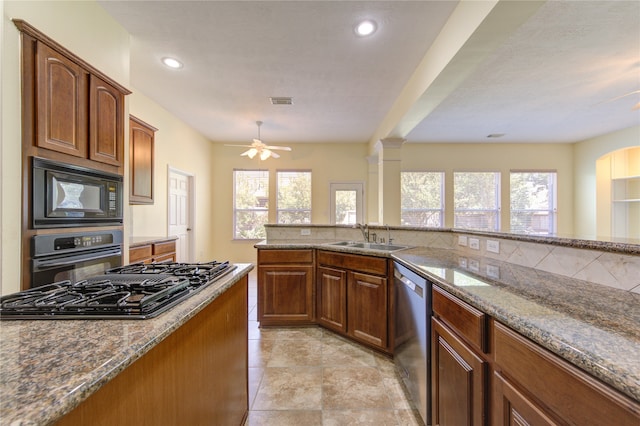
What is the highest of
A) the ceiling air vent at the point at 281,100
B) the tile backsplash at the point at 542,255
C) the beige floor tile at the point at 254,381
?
the ceiling air vent at the point at 281,100

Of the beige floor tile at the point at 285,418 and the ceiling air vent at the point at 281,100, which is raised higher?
the ceiling air vent at the point at 281,100

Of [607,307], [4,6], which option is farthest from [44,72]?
[607,307]

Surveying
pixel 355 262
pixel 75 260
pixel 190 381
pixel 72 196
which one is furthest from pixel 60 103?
pixel 355 262

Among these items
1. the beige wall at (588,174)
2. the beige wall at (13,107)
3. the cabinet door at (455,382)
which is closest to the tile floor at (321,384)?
the cabinet door at (455,382)

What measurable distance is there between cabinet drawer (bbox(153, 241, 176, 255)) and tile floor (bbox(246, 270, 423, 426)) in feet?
4.53

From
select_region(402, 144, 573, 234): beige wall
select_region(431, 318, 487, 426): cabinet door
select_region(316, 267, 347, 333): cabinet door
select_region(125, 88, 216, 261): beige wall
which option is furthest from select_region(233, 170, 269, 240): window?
select_region(431, 318, 487, 426): cabinet door

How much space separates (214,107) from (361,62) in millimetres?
2293

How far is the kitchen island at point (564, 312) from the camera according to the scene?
58 cm

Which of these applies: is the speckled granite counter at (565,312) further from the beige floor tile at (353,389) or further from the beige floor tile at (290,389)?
the beige floor tile at (290,389)

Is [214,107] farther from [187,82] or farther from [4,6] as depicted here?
[4,6]

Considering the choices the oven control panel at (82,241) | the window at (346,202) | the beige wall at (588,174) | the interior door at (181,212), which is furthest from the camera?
the window at (346,202)

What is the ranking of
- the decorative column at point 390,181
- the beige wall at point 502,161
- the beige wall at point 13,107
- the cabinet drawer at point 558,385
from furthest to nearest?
the beige wall at point 502,161
the decorative column at point 390,181
the beige wall at point 13,107
the cabinet drawer at point 558,385

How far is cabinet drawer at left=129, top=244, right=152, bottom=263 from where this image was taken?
2471 millimetres

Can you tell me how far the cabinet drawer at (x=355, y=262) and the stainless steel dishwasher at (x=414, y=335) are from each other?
0.49 feet
